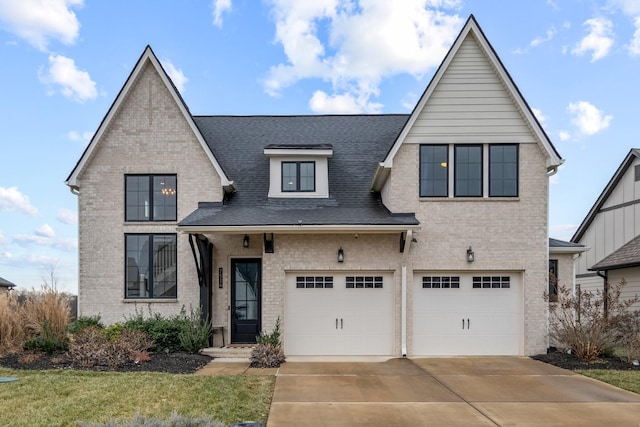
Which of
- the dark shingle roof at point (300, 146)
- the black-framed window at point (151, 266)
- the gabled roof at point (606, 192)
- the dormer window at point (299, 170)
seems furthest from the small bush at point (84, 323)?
the gabled roof at point (606, 192)

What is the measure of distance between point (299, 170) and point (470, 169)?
5059 mm

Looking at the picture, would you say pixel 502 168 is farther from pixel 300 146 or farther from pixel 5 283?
pixel 5 283

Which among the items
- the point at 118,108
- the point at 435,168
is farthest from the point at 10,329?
the point at 435,168

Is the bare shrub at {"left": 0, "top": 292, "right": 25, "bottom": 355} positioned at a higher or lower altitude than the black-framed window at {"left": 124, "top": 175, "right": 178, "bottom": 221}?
lower

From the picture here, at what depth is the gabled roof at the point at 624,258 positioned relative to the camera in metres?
15.7

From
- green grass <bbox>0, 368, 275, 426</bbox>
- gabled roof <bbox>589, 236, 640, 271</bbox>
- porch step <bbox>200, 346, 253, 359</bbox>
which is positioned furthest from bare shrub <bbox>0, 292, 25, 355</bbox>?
gabled roof <bbox>589, 236, 640, 271</bbox>

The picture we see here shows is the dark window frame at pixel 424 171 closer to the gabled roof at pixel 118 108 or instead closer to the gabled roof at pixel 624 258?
the gabled roof at pixel 118 108

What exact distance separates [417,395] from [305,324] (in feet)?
15.2

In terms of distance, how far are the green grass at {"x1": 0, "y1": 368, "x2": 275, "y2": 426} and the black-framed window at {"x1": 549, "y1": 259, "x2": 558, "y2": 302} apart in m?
8.32

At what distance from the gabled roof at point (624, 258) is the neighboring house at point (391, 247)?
21.5 ft

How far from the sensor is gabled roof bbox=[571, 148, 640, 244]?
719 inches

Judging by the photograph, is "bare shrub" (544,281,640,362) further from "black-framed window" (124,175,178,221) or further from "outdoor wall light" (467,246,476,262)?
"black-framed window" (124,175,178,221)

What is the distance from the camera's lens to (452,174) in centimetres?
1195

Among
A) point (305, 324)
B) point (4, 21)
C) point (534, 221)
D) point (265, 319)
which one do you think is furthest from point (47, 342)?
point (534, 221)
